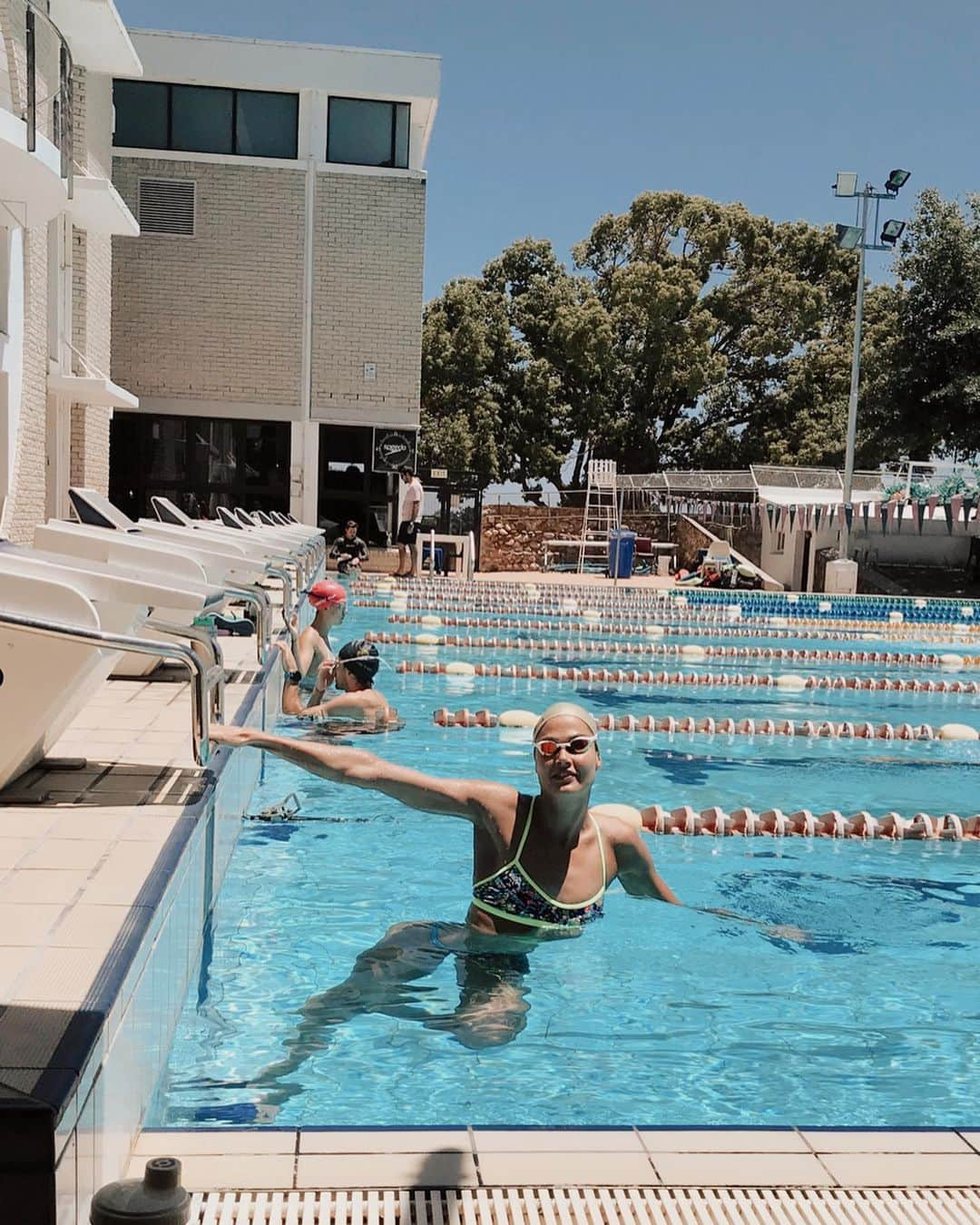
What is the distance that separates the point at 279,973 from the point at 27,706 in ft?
4.26

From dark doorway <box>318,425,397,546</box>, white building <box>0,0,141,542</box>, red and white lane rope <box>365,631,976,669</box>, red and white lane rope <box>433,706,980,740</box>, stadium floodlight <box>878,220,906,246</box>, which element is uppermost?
stadium floodlight <box>878,220,906,246</box>

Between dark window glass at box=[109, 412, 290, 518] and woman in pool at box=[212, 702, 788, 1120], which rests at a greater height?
dark window glass at box=[109, 412, 290, 518]

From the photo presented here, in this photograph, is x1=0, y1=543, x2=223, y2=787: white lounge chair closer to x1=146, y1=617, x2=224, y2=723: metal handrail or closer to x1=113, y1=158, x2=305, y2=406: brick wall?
x1=146, y1=617, x2=224, y2=723: metal handrail

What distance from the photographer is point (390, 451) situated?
21297 mm

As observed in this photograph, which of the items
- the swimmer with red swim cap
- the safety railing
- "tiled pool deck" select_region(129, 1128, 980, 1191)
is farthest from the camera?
the safety railing

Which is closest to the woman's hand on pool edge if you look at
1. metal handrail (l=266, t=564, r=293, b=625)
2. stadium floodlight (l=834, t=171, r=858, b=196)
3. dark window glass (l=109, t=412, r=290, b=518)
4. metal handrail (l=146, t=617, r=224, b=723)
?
metal handrail (l=146, t=617, r=224, b=723)

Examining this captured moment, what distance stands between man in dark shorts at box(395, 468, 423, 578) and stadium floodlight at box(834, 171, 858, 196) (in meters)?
9.21

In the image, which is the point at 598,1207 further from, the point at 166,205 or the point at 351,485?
the point at 166,205

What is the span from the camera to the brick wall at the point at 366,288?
828 inches

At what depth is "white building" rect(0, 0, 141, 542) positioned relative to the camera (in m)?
8.91

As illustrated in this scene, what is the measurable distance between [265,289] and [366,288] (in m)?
1.66

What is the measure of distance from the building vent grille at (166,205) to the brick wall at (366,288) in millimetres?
2073

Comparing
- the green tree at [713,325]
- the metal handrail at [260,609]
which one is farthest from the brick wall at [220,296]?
the metal handrail at [260,609]

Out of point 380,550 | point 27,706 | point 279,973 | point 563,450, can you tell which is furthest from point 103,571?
point 563,450
